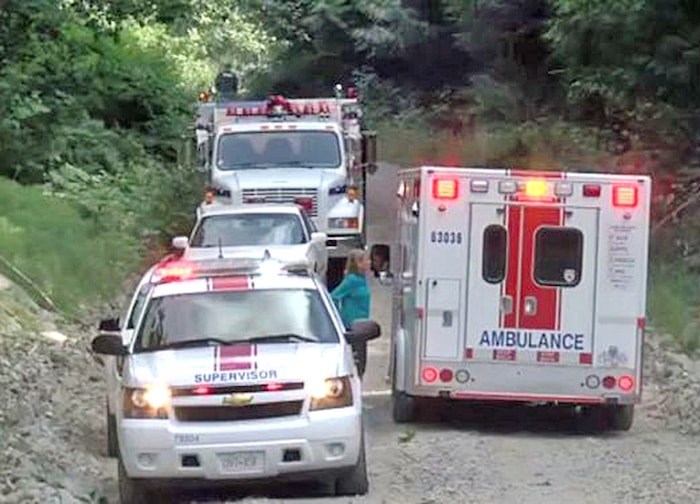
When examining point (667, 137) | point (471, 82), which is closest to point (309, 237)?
point (667, 137)

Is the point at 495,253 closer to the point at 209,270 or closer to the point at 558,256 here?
the point at 558,256

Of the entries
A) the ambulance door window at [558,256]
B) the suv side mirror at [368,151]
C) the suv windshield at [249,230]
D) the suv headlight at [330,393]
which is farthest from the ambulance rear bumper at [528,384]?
the suv side mirror at [368,151]

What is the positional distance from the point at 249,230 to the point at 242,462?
1089cm

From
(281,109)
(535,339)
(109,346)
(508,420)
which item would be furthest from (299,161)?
(109,346)

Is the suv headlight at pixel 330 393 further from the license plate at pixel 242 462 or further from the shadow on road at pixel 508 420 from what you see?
the shadow on road at pixel 508 420

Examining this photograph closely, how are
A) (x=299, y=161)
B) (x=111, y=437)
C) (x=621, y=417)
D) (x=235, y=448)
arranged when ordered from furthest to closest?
(x=299, y=161) → (x=621, y=417) → (x=111, y=437) → (x=235, y=448)

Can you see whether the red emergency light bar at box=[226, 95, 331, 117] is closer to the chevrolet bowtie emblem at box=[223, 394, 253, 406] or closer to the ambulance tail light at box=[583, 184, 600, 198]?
the ambulance tail light at box=[583, 184, 600, 198]

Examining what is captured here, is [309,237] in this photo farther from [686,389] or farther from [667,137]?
[667,137]

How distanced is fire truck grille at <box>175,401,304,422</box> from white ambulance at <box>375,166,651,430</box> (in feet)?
12.0

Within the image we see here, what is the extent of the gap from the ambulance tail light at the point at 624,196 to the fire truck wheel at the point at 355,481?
413 cm

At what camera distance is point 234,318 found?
1127cm

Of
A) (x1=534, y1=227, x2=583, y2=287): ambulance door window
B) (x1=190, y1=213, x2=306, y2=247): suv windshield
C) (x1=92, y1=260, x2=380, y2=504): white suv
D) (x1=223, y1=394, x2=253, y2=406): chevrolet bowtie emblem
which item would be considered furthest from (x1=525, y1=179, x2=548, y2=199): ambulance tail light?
(x1=190, y1=213, x2=306, y2=247): suv windshield

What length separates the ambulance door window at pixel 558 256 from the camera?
13.8 meters

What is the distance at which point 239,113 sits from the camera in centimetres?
2598
